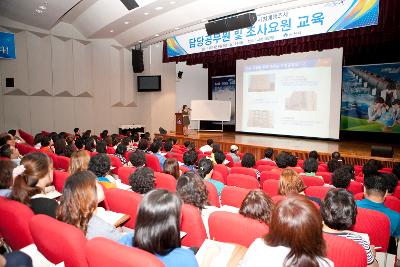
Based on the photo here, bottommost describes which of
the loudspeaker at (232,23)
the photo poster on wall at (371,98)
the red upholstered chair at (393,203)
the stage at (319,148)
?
the stage at (319,148)

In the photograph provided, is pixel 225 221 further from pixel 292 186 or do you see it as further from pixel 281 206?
pixel 292 186

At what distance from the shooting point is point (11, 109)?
30.3 feet

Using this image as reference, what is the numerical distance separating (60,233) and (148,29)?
8.95m

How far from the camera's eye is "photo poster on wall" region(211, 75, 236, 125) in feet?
44.4

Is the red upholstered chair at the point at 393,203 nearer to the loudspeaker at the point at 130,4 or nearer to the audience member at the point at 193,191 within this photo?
the audience member at the point at 193,191

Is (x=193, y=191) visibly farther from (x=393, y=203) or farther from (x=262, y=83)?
(x=262, y=83)

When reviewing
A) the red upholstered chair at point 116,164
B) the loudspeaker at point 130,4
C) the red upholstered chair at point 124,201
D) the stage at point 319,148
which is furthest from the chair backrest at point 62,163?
the stage at point 319,148

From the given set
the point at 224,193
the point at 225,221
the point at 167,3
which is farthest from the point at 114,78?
the point at 225,221

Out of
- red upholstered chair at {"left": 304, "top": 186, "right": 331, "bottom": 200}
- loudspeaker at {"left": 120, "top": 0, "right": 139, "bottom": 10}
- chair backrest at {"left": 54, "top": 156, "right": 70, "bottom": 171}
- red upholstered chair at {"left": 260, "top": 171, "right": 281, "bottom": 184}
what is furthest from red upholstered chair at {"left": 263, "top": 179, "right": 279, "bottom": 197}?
loudspeaker at {"left": 120, "top": 0, "right": 139, "bottom": 10}

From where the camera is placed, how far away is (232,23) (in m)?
7.59

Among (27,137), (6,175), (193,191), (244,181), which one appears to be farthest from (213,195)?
(27,137)

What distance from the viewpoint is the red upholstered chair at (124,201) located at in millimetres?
2410

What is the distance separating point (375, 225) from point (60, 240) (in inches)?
89.3

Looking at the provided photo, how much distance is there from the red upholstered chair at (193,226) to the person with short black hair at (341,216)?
846mm
